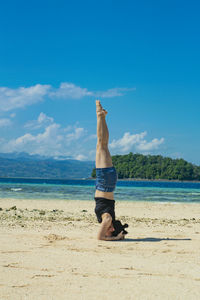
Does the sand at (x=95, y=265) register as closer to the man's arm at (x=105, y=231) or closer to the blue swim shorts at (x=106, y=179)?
the man's arm at (x=105, y=231)

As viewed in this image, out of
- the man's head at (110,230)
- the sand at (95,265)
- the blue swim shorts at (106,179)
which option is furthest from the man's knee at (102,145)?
the sand at (95,265)

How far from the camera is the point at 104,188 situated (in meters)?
8.90

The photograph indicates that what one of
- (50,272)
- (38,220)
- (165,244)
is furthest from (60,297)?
(38,220)

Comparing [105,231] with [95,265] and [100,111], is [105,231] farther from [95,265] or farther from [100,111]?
[100,111]

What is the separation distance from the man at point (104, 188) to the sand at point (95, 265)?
1.20 feet

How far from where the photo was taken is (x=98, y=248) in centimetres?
760

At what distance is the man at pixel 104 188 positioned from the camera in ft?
28.6

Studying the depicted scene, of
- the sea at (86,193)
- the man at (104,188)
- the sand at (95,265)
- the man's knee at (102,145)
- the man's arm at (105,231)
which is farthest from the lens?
the sea at (86,193)

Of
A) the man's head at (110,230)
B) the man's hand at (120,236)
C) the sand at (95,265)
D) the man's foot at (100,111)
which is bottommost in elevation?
the sand at (95,265)

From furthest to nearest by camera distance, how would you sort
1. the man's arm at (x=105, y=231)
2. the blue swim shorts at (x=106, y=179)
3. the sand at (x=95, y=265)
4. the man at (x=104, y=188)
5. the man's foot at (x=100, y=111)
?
the man's foot at (x=100, y=111) → the blue swim shorts at (x=106, y=179) → the man at (x=104, y=188) → the man's arm at (x=105, y=231) → the sand at (x=95, y=265)

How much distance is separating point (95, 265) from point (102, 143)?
12.2 feet

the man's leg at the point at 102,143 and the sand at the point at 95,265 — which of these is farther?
the man's leg at the point at 102,143

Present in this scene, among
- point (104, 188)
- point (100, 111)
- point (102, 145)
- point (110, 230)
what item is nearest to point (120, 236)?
point (110, 230)

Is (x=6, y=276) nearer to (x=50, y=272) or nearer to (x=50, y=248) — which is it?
(x=50, y=272)
